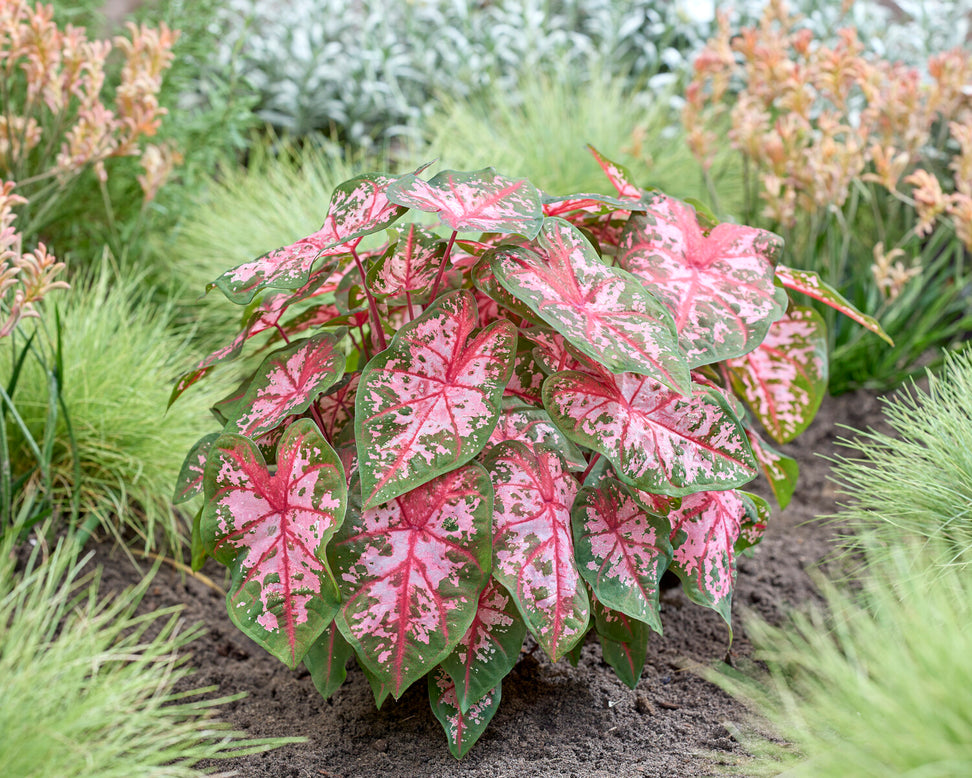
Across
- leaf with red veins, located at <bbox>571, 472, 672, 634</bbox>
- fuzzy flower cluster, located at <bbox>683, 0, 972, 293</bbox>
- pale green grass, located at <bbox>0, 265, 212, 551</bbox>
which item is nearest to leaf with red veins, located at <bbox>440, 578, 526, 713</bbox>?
leaf with red veins, located at <bbox>571, 472, 672, 634</bbox>

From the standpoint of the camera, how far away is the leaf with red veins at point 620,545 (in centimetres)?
117

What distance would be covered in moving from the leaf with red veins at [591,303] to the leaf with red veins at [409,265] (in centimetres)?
12

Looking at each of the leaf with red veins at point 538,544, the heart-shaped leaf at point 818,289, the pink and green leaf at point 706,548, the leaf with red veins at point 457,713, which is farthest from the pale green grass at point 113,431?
the heart-shaped leaf at point 818,289

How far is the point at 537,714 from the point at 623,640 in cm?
21

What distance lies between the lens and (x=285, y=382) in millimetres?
1269

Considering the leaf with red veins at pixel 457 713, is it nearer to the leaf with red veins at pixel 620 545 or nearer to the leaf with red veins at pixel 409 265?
the leaf with red veins at pixel 620 545

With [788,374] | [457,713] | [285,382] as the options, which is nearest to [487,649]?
[457,713]

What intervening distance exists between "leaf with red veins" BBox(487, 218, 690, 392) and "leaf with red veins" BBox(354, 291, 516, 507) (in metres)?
0.08

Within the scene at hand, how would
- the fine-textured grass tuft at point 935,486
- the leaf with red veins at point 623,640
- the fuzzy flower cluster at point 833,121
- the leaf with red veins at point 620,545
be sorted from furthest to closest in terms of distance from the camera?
the fuzzy flower cluster at point 833,121, the fine-textured grass tuft at point 935,486, the leaf with red veins at point 623,640, the leaf with red veins at point 620,545

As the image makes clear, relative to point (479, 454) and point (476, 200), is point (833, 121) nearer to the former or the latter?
point (476, 200)

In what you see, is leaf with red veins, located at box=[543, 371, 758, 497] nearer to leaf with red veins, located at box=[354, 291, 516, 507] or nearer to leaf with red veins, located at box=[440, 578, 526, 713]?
leaf with red veins, located at box=[354, 291, 516, 507]

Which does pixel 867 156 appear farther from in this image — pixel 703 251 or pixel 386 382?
pixel 386 382

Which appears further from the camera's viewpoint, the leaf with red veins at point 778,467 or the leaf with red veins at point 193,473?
the leaf with red veins at point 778,467

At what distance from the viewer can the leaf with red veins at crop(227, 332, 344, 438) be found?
3.95 ft
